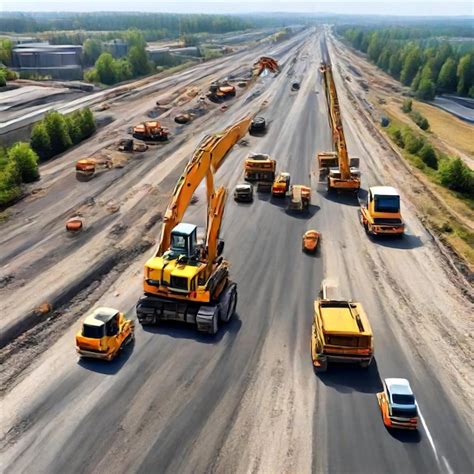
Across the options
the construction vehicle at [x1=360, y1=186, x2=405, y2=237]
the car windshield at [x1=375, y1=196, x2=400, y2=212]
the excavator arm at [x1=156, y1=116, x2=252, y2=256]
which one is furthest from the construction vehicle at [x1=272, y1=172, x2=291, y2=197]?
the excavator arm at [x1=156, y1=116, x2=252, y2=256]

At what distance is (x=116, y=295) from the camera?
100ft

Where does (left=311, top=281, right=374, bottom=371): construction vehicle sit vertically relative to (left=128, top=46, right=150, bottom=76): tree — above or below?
above

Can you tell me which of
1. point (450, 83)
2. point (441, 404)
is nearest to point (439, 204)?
point (441, 404)

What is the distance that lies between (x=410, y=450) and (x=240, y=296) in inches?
522

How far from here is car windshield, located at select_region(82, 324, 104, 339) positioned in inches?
942

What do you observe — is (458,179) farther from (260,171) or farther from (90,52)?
(90,52)

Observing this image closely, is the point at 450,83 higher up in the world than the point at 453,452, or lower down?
lower down

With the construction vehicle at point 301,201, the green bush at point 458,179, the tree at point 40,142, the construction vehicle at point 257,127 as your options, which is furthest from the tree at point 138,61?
the construction vehicle at point 301,201

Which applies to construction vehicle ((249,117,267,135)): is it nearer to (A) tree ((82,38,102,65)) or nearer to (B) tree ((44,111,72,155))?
(B) tree ((44,111,72,155))

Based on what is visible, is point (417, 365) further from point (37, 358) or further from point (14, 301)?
point (14, 301)

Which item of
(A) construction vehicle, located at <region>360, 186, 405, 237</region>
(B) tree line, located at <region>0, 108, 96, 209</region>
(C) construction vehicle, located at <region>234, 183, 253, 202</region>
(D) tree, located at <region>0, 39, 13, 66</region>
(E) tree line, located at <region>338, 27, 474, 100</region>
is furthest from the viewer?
(E) tree line, located at <region>338, 27, 474, 100</region>

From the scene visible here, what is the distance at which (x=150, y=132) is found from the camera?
63656 mm

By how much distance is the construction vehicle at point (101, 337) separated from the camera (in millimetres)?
23969

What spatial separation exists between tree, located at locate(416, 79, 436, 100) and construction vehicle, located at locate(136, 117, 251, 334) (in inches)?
4328
